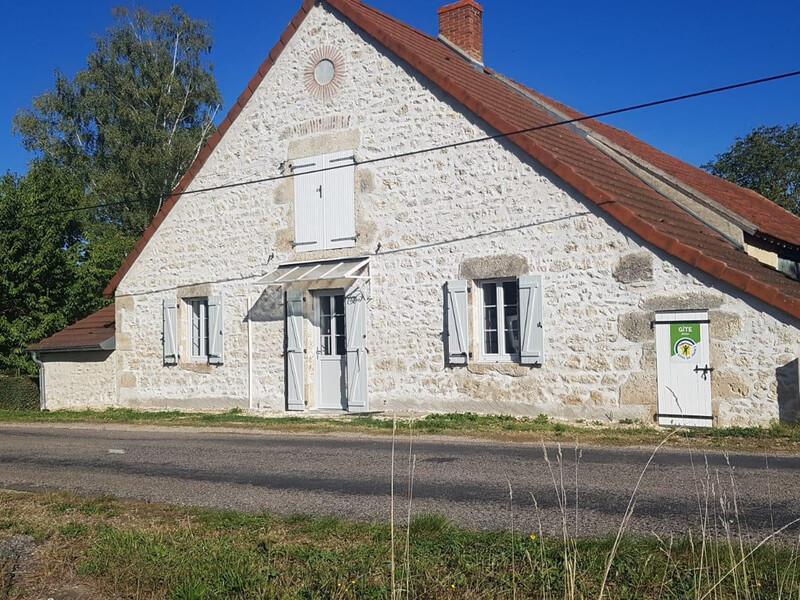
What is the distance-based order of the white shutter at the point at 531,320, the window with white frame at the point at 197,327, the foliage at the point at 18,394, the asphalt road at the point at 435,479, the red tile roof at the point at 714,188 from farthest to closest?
the foliage at the point at 18,394 < the window with white frame at the point at 197,327 < the red tile roof at the point at 714,188 < the white shutter at the point at 531,320 < the asphalt road at the point at 435,479

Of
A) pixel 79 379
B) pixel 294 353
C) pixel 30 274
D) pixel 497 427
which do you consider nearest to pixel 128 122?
pixel 30 274

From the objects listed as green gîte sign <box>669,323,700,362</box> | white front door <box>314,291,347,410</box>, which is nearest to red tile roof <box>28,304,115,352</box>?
white front door <box>314,291,347,410</box>

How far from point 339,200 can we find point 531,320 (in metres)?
4.71

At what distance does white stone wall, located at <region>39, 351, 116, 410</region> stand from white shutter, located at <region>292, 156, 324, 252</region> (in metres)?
6.10

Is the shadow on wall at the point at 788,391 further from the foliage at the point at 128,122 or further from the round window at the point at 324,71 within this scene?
the foliage at the point at 128,122

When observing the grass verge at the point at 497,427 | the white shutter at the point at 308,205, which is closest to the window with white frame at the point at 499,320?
the grass verge at the point at 497,427

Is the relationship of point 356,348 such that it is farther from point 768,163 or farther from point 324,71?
point 768,163

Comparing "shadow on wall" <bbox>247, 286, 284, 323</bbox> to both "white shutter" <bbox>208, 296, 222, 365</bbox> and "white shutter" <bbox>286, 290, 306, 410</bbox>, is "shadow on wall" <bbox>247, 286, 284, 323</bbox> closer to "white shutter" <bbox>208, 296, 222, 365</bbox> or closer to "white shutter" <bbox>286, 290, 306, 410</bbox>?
"white shutter" <bbox>286, 290, 306, 410</bbox>

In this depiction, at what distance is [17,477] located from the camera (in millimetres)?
8523

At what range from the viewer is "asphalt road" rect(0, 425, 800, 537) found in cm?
589

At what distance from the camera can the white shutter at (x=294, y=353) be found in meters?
16.6

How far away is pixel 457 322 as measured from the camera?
14.5 meters

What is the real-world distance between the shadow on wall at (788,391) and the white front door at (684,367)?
0.96 metres

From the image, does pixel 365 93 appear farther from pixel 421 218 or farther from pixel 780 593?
pixel 780 593
